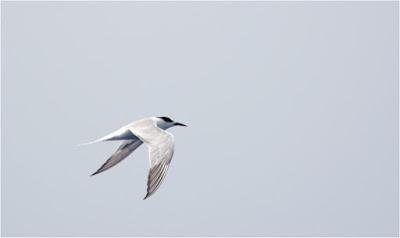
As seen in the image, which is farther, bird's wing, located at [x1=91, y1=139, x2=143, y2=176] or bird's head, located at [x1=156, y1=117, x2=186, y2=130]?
bird's head, located at [x1=156, y1=117, x2=186, y2=130]

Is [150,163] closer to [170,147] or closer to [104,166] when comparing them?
[170,147]

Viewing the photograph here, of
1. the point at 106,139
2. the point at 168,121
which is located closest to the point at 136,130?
the point at 106,139

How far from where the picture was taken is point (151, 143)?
1538 centimetres

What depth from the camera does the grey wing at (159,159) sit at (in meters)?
14.1

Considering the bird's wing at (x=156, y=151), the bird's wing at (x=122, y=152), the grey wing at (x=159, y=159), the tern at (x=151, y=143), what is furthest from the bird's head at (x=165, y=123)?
the grey wing at (x=159, y=159)

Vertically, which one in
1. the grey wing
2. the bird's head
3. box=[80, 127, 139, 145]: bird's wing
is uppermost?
the bird's head

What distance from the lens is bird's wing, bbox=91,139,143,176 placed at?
709 inches

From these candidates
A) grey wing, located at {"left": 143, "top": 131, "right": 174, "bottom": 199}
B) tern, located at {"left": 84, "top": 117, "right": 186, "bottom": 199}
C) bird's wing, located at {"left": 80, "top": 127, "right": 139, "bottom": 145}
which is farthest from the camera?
bird's wing, located at {"left": 80, "top": 127, "right": 139, "bottom": 145}

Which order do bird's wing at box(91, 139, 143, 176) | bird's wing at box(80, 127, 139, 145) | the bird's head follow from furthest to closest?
the bird's head → bird's wing at box(91, 139, 143, 176) → bird's wing at box(80, 127, 139, 145)

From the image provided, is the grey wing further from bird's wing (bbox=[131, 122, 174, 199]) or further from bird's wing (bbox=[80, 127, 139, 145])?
bird's wing (bbox=[80, 127, 139, 145])

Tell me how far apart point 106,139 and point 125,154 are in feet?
3.72

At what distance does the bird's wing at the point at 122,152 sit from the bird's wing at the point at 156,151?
5.08 ft

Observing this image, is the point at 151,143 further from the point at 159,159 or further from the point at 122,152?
the point at 122,152

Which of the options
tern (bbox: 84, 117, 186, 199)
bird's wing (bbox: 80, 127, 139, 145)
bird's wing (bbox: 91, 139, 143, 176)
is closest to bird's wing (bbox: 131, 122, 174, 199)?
tern (bbox: 84, 117, 186, 199)
